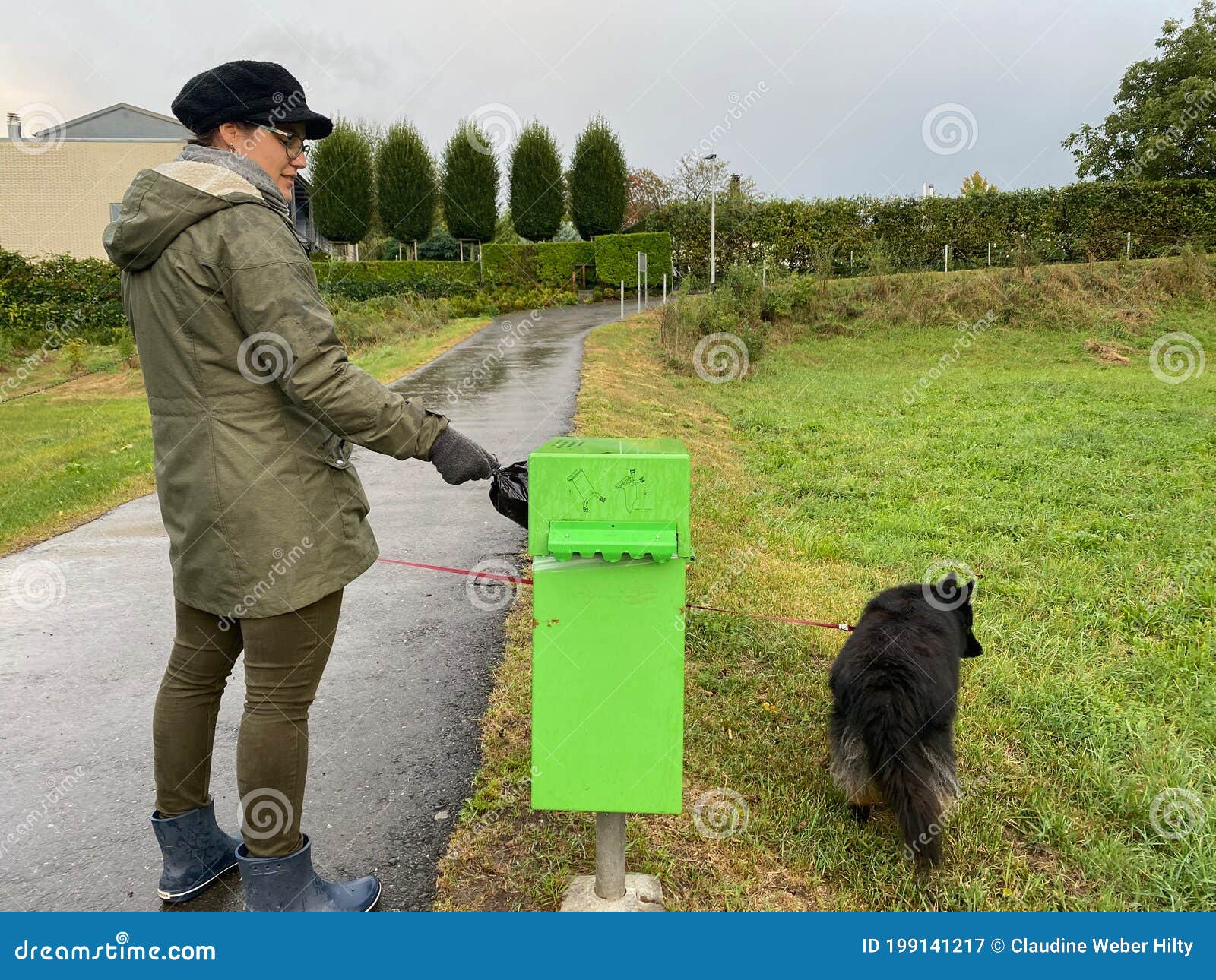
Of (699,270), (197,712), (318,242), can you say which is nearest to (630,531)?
(197,712)

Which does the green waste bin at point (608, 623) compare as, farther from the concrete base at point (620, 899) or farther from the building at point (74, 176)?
the building at point (74, 176)

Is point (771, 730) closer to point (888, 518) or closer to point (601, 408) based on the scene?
point (888, 518)

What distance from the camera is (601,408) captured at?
1027 cm

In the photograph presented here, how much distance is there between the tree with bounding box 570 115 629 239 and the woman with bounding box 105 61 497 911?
3467 cm

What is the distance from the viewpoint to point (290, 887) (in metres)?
2.17

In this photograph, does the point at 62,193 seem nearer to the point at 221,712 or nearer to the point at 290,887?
the point at 221,712

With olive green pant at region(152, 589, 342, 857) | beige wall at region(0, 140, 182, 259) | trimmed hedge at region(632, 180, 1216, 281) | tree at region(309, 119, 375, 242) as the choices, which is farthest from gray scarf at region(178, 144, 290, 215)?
beige wall at region(0, 140, 182, 259)

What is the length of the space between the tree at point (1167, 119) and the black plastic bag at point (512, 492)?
3446cm

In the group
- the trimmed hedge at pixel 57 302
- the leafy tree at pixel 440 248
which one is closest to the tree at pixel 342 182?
the leafy tree at pixel 440 248

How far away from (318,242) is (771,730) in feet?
145

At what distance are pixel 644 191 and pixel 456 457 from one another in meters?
45.8

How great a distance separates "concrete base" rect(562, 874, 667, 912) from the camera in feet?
7.48

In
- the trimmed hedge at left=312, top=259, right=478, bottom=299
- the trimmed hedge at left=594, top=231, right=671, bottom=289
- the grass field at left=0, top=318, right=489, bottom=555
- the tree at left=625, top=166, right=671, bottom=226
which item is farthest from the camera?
the tree at left=625, top=166, right=671, bottom=226

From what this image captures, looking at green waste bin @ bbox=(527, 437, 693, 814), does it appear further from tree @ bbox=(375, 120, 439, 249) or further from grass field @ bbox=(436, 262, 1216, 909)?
tree @ bbox=(375, 120, 439, 249)
